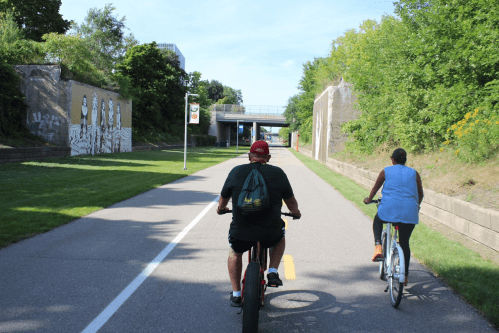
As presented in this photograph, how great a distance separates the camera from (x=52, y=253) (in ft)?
21.0

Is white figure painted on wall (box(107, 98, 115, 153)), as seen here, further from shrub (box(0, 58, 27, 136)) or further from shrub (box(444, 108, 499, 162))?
shrub (box(444, 108, 499, 162))

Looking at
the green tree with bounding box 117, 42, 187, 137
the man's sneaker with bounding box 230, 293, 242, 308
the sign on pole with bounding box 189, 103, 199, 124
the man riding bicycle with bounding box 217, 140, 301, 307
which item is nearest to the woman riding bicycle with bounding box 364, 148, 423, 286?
the man riding bicycle with bounding box 217, 140, 301, 307

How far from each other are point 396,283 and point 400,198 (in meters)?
0.94

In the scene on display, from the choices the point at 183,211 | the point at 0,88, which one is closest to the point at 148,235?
the point at 183,211

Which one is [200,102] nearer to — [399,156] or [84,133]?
[84,133]

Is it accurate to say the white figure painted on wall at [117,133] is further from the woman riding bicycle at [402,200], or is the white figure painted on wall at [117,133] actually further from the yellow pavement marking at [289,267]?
the woman riding bicycle at [402,200]

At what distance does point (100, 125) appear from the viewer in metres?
37.5

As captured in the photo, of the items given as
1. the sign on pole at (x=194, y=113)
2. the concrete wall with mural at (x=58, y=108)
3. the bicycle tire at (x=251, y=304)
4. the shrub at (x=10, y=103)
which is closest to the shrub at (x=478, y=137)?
the bicycle tire at (x=251, y=304)

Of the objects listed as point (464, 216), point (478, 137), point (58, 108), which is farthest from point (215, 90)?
point (464, 216)

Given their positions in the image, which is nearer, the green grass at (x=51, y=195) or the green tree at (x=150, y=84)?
the green grass at (x=51, y=195)

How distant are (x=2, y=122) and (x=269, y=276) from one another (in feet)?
90.1

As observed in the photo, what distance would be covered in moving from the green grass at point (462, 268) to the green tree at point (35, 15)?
176ft

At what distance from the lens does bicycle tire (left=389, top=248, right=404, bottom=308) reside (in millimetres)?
4496

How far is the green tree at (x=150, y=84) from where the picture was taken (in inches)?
2347
